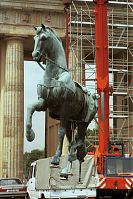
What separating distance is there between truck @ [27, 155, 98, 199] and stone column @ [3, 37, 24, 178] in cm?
1866

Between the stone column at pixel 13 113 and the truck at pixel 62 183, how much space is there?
61.2 ft

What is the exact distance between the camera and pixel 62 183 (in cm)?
2834

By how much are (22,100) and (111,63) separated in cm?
988

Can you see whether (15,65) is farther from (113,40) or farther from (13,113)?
(113,40)

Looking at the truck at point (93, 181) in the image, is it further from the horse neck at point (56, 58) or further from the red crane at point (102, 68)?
the horse neck at point (56, 58)

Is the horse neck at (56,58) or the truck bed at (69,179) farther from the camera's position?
the truck bed at (69,179)

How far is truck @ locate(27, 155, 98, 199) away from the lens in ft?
90.4

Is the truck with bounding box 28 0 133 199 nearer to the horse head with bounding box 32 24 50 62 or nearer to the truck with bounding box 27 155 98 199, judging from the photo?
the truck with bounding box 27 155 98 199

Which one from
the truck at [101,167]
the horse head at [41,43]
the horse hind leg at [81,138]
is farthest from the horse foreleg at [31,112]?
the truck at [101,167]

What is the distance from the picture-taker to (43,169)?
30500 mm

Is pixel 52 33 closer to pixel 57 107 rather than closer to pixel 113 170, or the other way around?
pixel 57 107

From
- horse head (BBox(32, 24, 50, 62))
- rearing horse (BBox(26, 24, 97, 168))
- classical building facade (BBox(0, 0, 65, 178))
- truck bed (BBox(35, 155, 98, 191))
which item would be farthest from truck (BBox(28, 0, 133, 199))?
classical building facade (BBox(0, 0, 65, 178))

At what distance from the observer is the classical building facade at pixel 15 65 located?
49438 millimetres

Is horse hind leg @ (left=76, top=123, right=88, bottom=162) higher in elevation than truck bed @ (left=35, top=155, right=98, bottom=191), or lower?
higher
